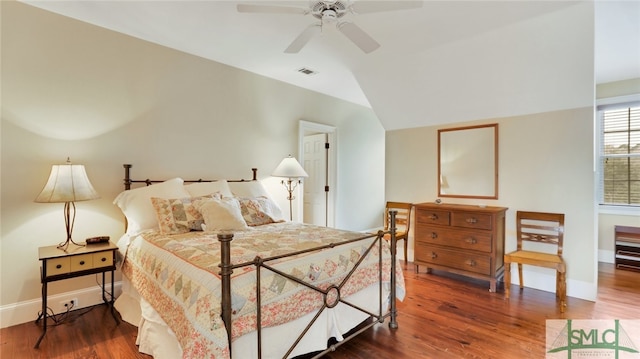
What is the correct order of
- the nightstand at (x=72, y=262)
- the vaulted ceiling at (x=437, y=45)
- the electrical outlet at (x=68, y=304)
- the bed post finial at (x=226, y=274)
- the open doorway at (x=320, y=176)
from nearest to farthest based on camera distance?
the bed post finial at (x=226, y=274) < the nightstand at (x=72, y=262) < the vaulted ceiling at (x=437, y=45) < the electrical outlet at (x=68, y=304) < the open doorway at (x=320, y=176)

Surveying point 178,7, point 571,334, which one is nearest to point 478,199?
point 571,334

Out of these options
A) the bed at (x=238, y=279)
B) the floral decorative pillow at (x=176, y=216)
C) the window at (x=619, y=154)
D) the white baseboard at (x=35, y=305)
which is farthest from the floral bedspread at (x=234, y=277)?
the window at (x=619, y=154)

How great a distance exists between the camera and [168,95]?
138 inches

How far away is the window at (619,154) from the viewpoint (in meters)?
4.28

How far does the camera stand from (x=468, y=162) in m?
4.02

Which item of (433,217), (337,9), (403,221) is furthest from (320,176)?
(337,9)

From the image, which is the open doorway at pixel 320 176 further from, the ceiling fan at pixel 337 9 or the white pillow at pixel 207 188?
the ceiling fan at pixel 337 9

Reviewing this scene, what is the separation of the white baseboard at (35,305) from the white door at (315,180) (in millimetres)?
3349

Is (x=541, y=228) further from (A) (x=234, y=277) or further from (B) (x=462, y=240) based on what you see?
(A) (x=234, y=277)

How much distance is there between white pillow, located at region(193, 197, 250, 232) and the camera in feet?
9.12

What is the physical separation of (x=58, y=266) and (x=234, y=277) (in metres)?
1.77

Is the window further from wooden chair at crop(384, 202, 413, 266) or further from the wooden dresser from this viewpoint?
wooden chair at crop(384, 202, 413, 266)

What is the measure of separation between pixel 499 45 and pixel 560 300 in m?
2.66

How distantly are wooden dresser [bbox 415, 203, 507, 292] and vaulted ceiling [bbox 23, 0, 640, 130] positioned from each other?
1310 mm
